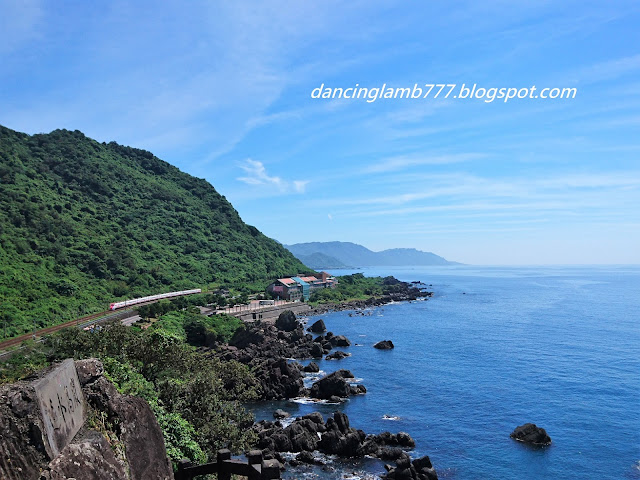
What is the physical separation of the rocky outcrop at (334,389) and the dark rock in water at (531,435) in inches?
712

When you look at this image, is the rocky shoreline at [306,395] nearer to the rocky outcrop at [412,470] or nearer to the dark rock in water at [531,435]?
the rocky outcrop at [412,470]

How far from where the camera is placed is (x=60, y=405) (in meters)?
8.62

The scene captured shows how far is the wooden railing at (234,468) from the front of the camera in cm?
1352

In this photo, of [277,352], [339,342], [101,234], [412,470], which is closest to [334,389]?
[412,470]

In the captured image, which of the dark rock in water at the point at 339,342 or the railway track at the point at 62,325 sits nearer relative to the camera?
the railway track at the point at 62,325

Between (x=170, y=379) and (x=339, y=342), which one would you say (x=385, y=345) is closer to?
(x=339, y=342)

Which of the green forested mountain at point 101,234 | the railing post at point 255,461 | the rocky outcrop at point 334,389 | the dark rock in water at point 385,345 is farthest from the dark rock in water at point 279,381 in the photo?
the railing post at point 255,461

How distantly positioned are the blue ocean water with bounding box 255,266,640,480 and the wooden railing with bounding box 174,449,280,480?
66.8 feet

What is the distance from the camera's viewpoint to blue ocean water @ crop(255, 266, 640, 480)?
1380 inches

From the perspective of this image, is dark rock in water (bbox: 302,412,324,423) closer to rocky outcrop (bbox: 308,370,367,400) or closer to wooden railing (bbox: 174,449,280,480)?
rocky outcrop (bbox: 308,370,367,400)

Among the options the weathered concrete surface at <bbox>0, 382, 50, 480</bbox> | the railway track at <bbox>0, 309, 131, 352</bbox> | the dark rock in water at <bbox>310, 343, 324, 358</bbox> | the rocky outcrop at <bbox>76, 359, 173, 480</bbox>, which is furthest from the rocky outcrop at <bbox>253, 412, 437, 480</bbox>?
the dark rock in water at <bbox>310, 343, 324, 358</bbox>

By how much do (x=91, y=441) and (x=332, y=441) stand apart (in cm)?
3096

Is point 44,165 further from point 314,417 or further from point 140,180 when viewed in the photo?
point 314,417

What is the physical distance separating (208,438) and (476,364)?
1972 inches
